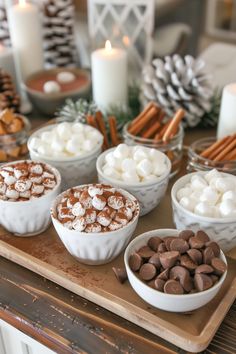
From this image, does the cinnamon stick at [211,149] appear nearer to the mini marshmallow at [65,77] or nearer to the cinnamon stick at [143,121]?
the cinnamon stick at [143,121]

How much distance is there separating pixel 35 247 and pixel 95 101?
42cm

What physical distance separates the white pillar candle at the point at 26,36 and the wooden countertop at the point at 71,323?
2.03ft

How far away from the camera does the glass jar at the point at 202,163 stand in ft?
2.34

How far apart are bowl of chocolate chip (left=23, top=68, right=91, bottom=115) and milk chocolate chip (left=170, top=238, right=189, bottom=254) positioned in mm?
538

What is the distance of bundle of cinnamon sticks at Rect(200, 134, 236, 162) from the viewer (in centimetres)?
73

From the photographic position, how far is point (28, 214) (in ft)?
2.06

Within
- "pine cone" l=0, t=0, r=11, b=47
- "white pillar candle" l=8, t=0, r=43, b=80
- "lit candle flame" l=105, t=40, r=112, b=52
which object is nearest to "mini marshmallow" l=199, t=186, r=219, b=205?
"lit candle flame" l=105, t=40, r=112, b=52

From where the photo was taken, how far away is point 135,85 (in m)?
1.03

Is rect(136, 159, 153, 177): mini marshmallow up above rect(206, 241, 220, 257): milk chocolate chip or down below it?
above

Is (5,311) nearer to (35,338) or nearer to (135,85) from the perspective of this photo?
(35,338)

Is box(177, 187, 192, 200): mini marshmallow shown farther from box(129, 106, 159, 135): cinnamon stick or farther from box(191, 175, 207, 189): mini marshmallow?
box(129, 106, 159, 135): cinnamon stick

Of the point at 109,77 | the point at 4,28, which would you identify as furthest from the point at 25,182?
the point at 4,28

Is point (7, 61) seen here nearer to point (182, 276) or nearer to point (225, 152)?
point (225, 152)

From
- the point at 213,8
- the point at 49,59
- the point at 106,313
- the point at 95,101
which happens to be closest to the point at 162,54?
the point at 49,59
